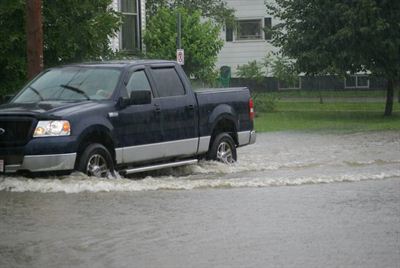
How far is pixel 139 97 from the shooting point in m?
12.8

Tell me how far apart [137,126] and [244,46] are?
3692 centimetres

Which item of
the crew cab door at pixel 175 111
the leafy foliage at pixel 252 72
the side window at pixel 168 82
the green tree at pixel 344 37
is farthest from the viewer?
the leafy foliage at pixel 252 72

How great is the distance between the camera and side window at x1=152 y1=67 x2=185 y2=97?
Answer: 13.9 metres

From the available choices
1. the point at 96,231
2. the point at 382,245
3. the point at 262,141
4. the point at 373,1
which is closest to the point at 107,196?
the point at 96,231

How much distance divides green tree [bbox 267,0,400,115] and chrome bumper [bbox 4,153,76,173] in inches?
735

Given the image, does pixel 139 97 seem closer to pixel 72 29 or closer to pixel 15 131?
pixel 15 131

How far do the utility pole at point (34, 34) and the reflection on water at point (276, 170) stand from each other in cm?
283

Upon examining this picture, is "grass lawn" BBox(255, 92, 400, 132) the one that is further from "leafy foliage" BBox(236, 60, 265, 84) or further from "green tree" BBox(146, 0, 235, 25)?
"green tree" BBox(146, 0, 235, 25)

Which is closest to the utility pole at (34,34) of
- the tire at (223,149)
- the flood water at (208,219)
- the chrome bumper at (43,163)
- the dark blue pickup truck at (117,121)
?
the dark blue pickup truck at (117,121)

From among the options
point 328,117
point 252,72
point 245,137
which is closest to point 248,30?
point 252,72

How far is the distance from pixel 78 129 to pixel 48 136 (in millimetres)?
444

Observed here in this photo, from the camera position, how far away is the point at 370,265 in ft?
24.5

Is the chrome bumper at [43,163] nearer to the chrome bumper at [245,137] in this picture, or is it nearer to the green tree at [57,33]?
the chrome bumper at [245,137]

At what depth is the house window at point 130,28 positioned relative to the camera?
28062 millimetres
